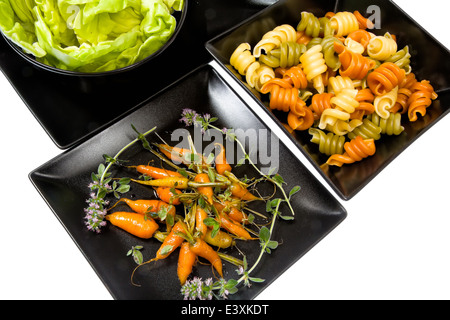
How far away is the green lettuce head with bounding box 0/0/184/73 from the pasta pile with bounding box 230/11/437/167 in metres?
0.44

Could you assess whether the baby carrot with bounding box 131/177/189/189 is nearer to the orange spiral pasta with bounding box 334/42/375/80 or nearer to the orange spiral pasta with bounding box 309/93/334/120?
the orange spiral pasta with bounding box 309/93/334/120

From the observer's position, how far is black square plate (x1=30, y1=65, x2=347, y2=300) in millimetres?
2035

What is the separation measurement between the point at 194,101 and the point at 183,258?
0.85 metres

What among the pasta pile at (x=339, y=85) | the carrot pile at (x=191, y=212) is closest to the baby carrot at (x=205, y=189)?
the carrot pile at (x=191, y=212)

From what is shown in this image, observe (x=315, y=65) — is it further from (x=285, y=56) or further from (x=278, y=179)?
(x=278, y=179)

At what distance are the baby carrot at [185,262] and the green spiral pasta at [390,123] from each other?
3.65 ft

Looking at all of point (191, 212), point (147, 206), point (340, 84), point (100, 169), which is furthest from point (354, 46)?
point (100, 169)

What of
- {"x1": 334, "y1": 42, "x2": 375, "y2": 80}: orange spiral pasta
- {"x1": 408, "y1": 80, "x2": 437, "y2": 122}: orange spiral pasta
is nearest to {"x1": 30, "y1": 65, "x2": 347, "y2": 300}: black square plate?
{"x1": 334, "y1": 42, "x2": 375, "y2": 80}: orange spiral pasta

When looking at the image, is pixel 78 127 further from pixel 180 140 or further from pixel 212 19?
pixel 212 19

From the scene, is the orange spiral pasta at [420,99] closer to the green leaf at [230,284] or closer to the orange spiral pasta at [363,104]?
the orange spiral pasta at [363,104]

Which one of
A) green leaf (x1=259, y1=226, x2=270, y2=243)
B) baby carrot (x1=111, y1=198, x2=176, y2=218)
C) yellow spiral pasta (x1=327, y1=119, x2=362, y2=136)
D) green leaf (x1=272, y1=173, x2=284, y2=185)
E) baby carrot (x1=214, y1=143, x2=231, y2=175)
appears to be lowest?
green leaf (x1=259, y1=226, x2=270, y2=243)

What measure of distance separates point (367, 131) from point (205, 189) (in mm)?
851

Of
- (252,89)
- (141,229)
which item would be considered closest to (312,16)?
(252,89)

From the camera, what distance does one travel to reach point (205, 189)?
2076mm
